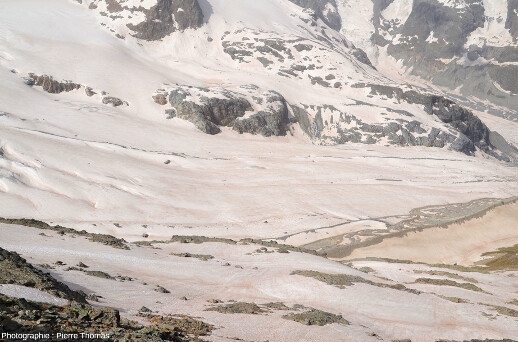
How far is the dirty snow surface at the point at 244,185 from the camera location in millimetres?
21453

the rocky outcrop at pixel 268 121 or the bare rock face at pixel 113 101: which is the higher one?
the rocky outcrop at pixel 268 121

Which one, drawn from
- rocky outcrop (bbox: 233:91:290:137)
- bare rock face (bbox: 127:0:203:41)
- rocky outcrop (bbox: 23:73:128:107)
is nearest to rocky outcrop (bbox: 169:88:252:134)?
rocky outcrop (bbox: 233:91:290:137)

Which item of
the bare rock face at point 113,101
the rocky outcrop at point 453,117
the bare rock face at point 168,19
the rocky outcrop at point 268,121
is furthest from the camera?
the bare rock face at point 168,19

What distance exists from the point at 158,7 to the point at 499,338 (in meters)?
129

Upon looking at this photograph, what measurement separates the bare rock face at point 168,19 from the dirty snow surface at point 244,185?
1.86 m

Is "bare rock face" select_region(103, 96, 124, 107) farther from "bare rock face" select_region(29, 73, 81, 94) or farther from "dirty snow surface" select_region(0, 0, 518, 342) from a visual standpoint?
"bare rock face" select_region(29, 73, 81, 94)

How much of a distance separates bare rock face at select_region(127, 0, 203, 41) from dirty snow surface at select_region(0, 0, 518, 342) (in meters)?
1.86

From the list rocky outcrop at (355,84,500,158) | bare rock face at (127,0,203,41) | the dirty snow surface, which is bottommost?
the dirty snow surface

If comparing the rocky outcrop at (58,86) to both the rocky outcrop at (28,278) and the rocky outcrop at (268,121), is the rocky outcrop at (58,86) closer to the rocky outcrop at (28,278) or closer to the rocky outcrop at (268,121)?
the rocky outcrop at (268,121)

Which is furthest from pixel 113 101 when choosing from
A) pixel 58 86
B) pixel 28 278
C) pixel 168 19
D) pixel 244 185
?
pixel 28 278

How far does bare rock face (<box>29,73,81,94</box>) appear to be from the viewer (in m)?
92.6

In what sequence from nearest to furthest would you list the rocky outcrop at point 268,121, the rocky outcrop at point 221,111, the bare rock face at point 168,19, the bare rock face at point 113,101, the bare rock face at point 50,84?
the bare rock face at point 50,84 < the bare rock face at point 113,101 < the rocky outcrop at point 221,111 < the rocky outcrop at point 268,121 < the bare rock face at point 168,19

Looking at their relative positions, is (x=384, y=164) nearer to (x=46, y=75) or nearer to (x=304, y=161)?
(x=304, y=161)

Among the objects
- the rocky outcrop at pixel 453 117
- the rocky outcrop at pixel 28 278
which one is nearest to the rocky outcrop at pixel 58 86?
the rocky outcrop at pixel 453 117
